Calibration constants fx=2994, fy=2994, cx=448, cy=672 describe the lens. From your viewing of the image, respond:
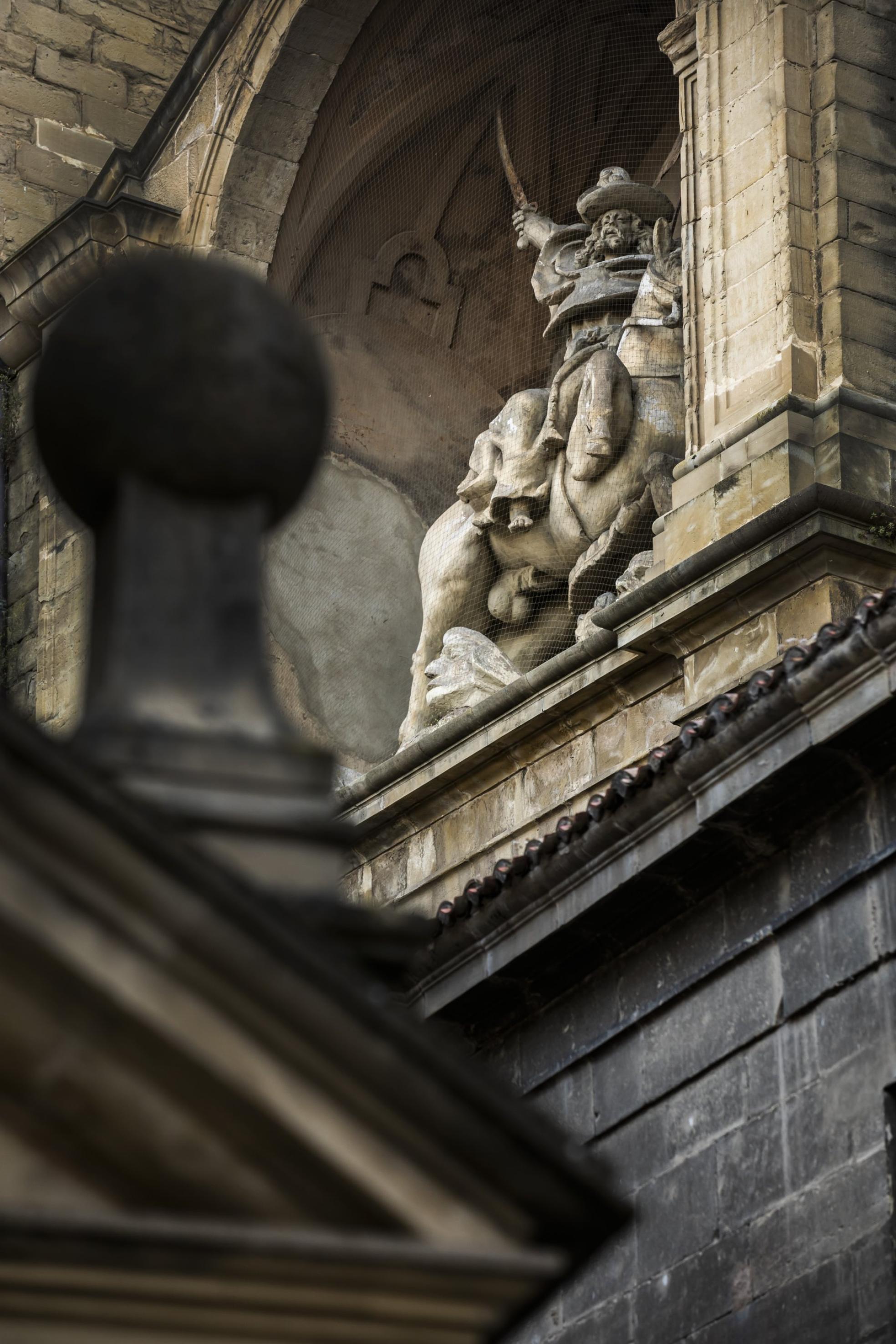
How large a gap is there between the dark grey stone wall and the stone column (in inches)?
89.1

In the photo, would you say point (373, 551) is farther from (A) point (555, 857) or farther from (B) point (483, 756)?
(A) point (555, 857)

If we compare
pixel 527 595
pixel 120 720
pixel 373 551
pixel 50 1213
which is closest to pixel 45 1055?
pixel 50 1213

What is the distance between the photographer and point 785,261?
1250cm

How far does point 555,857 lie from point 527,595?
149 inches

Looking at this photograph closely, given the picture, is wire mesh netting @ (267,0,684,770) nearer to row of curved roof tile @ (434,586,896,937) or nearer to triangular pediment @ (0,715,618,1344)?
row of curved roof tile @ (434,586,896,937)

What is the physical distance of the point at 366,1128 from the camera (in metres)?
4.04

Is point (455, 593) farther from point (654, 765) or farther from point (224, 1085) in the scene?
point (224, 1085)

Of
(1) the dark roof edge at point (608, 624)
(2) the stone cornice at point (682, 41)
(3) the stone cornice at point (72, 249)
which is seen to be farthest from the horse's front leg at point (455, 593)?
(3) the stone cornice at point (72, 249)

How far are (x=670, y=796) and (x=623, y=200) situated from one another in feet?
17.3

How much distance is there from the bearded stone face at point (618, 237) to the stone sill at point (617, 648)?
2.55 meters

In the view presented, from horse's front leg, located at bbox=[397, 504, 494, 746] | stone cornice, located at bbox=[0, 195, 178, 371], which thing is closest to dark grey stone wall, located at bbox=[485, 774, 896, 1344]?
horse's front leg, located at bbox=[397, 504, 494, 746]

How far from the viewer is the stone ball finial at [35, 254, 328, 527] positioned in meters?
4.55

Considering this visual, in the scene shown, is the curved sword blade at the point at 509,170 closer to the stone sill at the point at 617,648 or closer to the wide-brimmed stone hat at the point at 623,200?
the wide-brimmed stone hat at the point at 623,200

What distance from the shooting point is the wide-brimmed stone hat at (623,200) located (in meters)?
14.5
